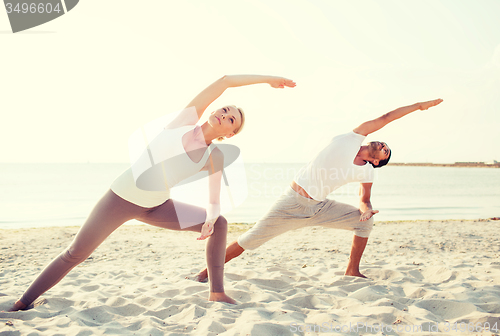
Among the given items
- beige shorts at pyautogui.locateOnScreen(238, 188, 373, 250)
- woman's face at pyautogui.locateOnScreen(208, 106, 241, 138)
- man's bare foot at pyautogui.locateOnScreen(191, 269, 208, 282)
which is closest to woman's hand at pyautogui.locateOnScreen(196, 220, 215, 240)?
woman's face at pyautogui.locateOnScreen(208, 106, 241, 138)

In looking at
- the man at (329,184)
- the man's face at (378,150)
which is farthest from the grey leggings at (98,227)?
the man's face at (378,150)

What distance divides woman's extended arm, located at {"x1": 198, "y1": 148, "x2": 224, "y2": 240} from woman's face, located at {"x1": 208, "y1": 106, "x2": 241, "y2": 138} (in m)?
0.20

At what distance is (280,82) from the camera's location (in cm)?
327

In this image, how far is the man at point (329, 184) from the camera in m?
3.82

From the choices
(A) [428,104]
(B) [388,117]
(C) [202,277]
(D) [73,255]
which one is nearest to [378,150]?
(B) [388,117]

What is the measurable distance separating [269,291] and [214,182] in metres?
1.37

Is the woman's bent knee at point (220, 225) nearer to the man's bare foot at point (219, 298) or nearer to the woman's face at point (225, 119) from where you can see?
the man's bare foot at point (219, 298)

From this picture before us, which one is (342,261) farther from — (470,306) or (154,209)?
(154,209)

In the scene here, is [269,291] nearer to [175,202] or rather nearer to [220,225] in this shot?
[220,225]

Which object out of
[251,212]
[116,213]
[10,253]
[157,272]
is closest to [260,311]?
[116,213]

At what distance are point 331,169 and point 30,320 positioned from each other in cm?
300

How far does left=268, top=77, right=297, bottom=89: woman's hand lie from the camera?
3254 mm

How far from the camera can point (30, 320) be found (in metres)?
2.75

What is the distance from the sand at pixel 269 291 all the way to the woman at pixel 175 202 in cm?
41
